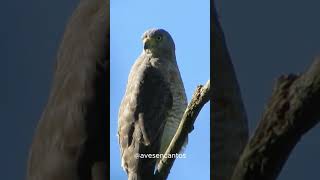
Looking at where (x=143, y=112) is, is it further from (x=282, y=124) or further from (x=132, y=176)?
(x=282, y=124)

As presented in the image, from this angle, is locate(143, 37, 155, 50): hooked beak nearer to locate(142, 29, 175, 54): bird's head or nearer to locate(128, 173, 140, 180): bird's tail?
locate(142, 29, 175, 54): bird's head

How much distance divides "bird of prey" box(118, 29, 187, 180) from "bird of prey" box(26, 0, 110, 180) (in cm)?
4

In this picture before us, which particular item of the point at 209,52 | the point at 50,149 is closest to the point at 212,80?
the point at 209,52

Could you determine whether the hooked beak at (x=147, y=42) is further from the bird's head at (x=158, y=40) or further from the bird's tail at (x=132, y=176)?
the bird's tail at (x=132, y=176)

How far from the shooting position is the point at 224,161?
4.77ft

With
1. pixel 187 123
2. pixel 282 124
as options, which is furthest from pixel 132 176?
pixel 282 124

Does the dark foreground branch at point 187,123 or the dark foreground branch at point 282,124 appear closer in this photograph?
the dark foreground branch at point 282,124

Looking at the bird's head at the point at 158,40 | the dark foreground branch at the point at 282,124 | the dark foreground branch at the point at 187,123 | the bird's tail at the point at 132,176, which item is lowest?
the dark foreground branch at the point at 282,124

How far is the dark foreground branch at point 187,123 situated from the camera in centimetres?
139

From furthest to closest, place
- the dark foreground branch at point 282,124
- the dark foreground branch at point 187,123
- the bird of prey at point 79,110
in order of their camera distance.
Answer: the bird of prey at point 79,110, the dark foreground branch at point 187,123, the dark foreground branch at point 282,124

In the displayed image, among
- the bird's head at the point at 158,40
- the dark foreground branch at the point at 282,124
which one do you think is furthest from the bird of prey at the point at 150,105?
the dark foreground branch at the point at 282,124

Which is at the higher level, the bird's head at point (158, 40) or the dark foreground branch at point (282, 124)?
the bird's head at point (158, 40)

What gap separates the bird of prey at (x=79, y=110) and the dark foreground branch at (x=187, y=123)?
0.11 metres

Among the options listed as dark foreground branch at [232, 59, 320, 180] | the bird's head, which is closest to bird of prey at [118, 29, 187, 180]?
the bird's head
